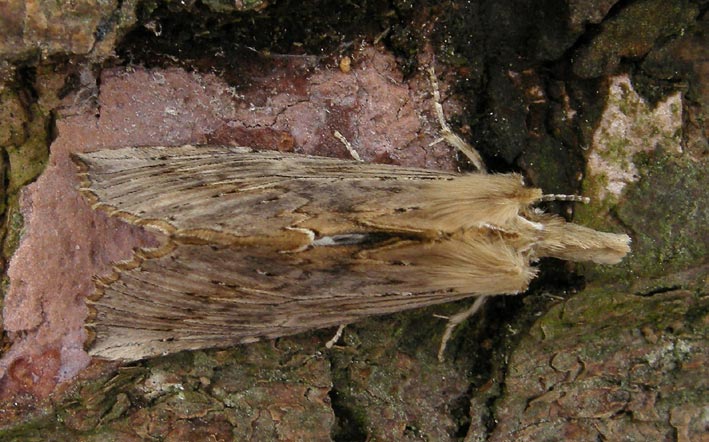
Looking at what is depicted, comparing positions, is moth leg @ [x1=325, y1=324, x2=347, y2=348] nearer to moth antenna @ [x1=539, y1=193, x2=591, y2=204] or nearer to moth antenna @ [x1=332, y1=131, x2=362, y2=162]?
moth antenna @ [x1=332, y1=131, x2=362, y2=162]

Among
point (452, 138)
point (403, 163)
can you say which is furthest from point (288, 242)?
point (452, 138)

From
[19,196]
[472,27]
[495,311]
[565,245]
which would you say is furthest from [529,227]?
[19,196]

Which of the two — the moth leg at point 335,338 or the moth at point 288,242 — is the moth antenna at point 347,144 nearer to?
the moth at point 288,242

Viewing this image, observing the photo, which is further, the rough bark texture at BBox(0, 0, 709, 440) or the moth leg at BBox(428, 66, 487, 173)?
the moth leg at BBox(428, 66, 487, 173)

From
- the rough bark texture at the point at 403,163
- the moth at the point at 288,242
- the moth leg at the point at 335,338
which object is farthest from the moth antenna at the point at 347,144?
the moth leg at the point at 335,338

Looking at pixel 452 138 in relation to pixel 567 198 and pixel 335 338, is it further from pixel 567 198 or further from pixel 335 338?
pixel 335 338

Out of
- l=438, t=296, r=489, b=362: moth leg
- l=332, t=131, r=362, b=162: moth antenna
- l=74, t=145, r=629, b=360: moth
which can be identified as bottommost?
l=438, t=296, r=489, b=362: moth leg

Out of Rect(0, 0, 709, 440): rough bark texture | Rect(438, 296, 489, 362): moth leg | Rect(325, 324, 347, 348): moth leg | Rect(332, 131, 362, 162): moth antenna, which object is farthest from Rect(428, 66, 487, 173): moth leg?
Rect(325, 324, 347, 348): moth leg

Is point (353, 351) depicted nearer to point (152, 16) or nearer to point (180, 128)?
point (180, 128)
